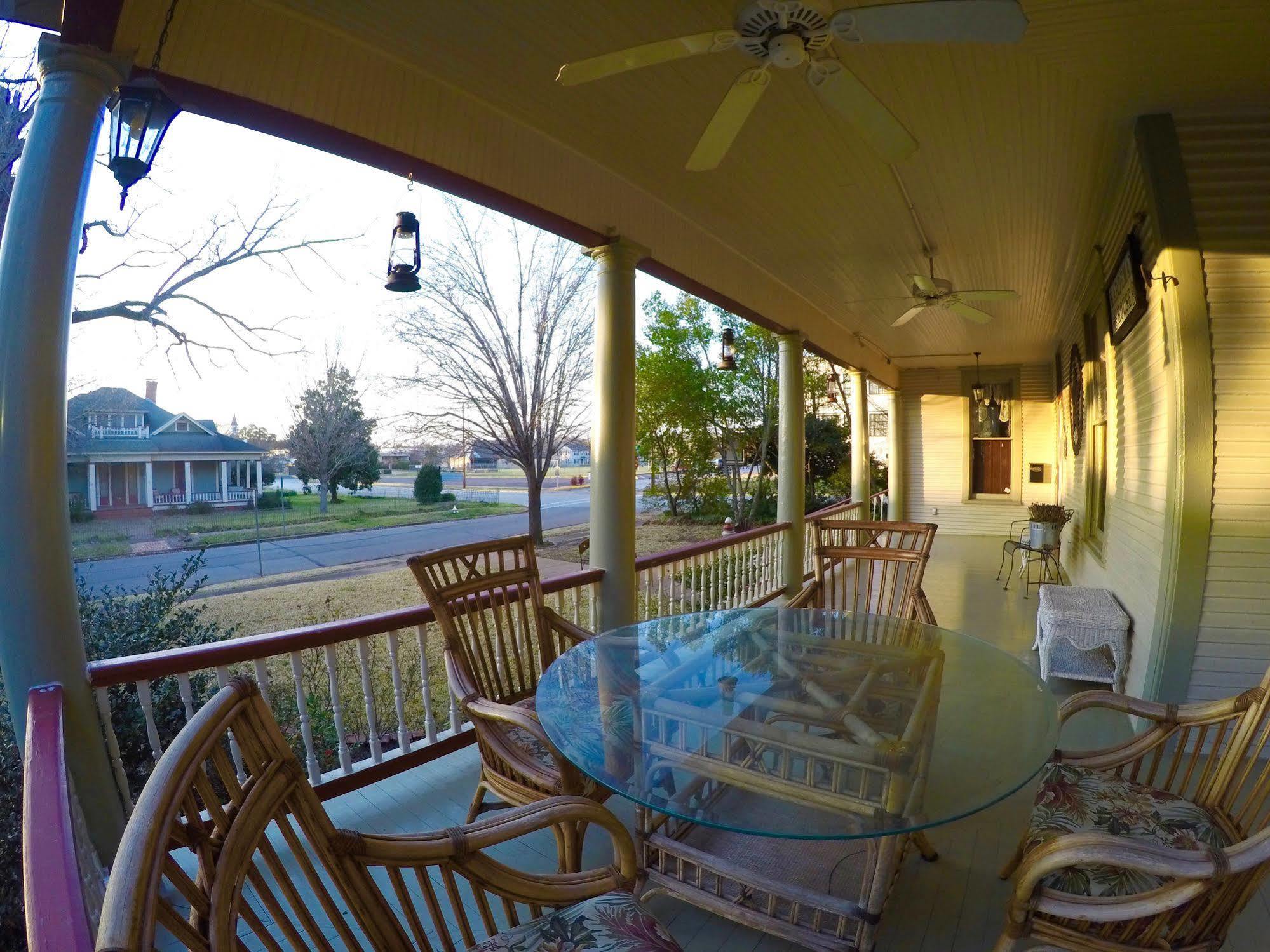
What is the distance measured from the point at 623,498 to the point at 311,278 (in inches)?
131

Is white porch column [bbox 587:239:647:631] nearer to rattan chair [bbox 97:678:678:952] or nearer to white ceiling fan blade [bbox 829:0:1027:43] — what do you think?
white ceiling fan blade [bbox 829:0:1027:43]

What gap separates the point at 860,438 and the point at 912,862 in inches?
320

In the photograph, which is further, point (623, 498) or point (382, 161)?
point (623, 498)

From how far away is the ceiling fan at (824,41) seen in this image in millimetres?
1671

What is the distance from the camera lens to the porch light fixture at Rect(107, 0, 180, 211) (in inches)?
67.7

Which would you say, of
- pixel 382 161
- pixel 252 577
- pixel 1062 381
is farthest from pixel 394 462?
pixel 1062 381

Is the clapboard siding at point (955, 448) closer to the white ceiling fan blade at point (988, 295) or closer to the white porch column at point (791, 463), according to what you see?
the white porch column at point (791, 463)

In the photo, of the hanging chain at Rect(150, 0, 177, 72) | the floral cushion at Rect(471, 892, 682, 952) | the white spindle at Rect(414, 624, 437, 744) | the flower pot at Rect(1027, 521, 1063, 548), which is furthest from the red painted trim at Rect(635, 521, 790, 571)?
the hanging chain at Rect(150, 0, 177, 72)

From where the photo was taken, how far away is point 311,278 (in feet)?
16.7

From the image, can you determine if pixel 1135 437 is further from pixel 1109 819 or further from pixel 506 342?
pixel 506 342

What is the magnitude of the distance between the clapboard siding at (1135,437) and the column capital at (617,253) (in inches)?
96.9

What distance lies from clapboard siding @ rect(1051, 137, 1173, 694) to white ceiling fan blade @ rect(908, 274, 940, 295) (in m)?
1.05

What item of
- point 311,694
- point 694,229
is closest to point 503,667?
point 311,694

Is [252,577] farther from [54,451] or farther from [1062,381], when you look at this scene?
[1062,381]
